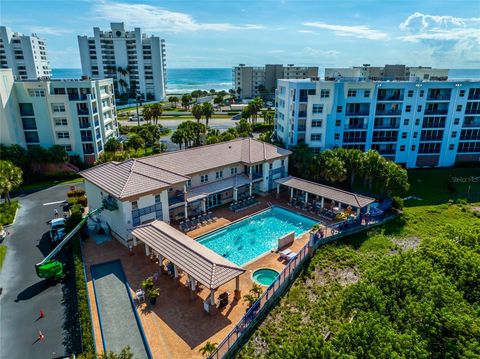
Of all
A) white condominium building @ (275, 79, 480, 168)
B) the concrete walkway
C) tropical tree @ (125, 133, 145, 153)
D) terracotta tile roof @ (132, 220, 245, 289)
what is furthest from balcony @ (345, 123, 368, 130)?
the concrete walkway

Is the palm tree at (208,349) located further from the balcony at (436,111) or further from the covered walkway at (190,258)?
the balcony at (436,111)

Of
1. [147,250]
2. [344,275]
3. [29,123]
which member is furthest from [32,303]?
[29,123]

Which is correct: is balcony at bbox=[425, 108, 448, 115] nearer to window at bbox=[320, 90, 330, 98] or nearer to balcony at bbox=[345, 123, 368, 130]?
balcony at bbox=[345, 123, 368, 130]

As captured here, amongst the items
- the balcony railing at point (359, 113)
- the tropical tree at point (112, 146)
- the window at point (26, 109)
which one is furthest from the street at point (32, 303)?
the balcony railing at point (359, 113)

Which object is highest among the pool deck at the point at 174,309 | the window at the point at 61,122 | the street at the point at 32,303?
the window at the point at 61,122

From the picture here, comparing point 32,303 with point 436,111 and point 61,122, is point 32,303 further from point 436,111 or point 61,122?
point 436,111

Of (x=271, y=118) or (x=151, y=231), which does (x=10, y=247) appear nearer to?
(x=151, y=231)

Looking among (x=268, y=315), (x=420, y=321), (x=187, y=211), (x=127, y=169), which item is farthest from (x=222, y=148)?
(x=420, y=321)

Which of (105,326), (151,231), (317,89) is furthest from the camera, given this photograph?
(317,89)
